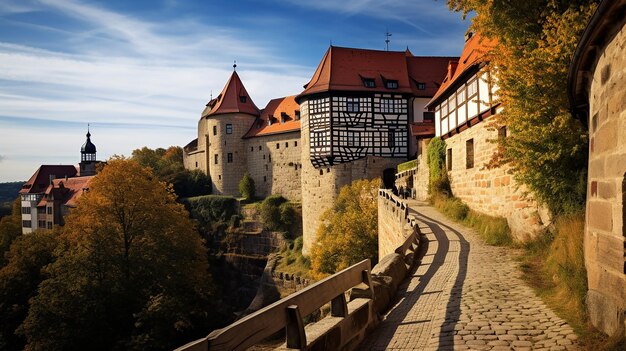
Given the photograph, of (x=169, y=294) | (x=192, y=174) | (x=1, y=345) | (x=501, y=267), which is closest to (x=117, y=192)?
(x=169, y=294)

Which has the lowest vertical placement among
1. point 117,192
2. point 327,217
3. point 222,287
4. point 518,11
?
point 222,287

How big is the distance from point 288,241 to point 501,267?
3656 centimetres

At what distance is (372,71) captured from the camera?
4109 centimetres

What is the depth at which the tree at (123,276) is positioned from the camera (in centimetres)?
1997

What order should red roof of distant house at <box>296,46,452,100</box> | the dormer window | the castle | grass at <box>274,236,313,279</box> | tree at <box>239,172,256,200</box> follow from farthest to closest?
tree at <box>239,172,256,200</box> → the dormer window → red roof of distant house at <box>296,46,452,100</box> → the castle → grass at <box>274,236,313,279</box>

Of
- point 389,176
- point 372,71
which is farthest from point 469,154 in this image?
point 372,71

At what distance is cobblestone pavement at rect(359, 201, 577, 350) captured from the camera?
4.98m

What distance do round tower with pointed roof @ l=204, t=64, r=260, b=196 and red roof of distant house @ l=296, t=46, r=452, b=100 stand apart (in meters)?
17.6

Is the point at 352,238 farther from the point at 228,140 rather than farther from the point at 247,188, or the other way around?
the point at 228,140

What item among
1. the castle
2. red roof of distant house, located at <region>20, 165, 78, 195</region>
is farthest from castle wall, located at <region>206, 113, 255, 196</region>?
red roof of distant house, located at <region>20, 165, 78, 195</region>

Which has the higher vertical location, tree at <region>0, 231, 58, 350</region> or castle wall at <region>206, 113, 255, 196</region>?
castle wall at <region>206, 113, 255, 196</region>

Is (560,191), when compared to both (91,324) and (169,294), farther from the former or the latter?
(91,324)

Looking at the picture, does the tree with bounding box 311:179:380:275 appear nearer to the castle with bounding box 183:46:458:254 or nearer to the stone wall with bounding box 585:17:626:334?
the castle with bounding box 183:46:458:254

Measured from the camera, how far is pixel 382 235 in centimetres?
2083
